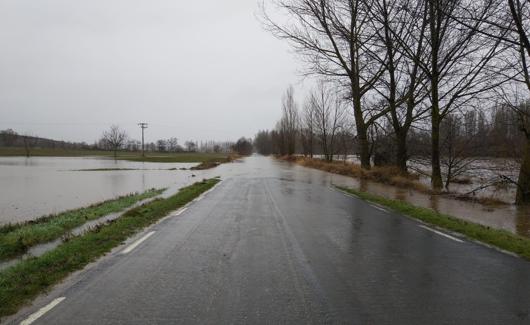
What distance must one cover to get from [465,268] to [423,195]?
36.6ft

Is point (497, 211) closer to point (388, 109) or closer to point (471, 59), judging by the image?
point (471, 59)

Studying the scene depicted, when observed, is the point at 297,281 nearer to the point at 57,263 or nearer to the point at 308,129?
the point at 57,263

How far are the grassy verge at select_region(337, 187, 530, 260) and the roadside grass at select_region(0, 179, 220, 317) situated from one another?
6.93 metres

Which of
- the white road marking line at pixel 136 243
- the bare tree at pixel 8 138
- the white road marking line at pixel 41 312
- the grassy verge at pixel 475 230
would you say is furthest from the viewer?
the bare tree at pixel 8 138

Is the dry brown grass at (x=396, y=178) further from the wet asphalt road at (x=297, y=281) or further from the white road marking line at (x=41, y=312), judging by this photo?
the white road marking line at (x=41, y=312)

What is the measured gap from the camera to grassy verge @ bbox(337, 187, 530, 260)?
24.6ft

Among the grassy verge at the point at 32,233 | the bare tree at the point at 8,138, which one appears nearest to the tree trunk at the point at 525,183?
the grassy verge at the point at 32,233

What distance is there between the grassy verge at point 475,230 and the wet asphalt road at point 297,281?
455mm

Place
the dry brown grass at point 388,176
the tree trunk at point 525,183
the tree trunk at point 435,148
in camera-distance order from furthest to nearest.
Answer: the dry brown grass at point 388,176 < the tree trunk at point 435,148 < the tree trunk at point 525,183

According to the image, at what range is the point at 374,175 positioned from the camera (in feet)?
81.0

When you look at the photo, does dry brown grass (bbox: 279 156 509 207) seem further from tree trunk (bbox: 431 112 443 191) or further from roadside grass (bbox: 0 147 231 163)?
roadside grass (bbox: 0 147 231 163)

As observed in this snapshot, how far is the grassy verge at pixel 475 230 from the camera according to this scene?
7493mm

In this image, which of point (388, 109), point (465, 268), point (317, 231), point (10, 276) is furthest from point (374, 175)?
point (10, 276)

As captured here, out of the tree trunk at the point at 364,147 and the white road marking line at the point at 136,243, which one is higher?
the tree trunk at the point at 364,147
